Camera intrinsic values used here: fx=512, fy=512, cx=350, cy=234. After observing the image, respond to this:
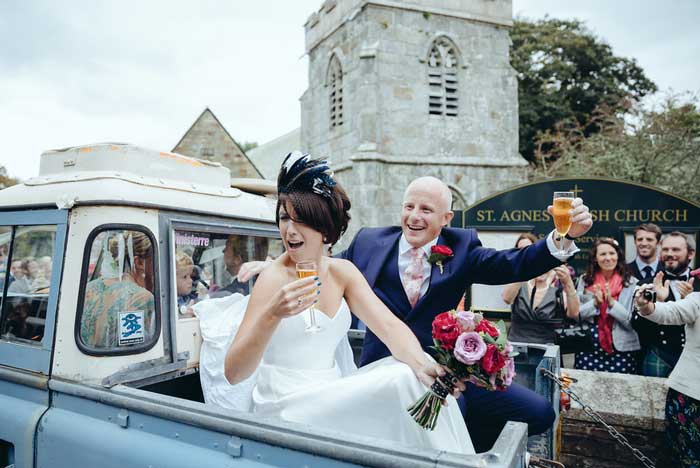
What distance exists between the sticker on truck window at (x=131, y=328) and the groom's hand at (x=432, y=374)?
5.22 ft

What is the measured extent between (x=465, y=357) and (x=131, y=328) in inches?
75.2

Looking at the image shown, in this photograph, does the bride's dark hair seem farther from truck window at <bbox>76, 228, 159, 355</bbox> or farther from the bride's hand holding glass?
truck window at <bbox>76, 228, 159, 355</bbox>

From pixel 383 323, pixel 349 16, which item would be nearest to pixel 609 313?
pixel 383 323

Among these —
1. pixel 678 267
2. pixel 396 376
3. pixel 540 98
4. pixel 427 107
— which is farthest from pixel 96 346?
pixel 540 98

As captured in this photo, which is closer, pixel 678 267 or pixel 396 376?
pixel 396 376

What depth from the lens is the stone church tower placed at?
17.5 metres

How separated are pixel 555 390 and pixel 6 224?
3.51 metres

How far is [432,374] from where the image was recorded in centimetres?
224

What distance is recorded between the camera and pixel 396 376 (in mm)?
2256

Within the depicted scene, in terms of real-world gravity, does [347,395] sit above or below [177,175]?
below

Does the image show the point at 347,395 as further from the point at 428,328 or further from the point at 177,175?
the point at 177,175

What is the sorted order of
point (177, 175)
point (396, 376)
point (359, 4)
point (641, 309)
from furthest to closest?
point (359, 4), point (641, 309), point (177, 175), point (396, 376)

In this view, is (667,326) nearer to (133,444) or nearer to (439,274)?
(439,274)

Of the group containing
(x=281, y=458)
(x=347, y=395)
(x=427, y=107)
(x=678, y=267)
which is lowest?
(x=281, y=458)
